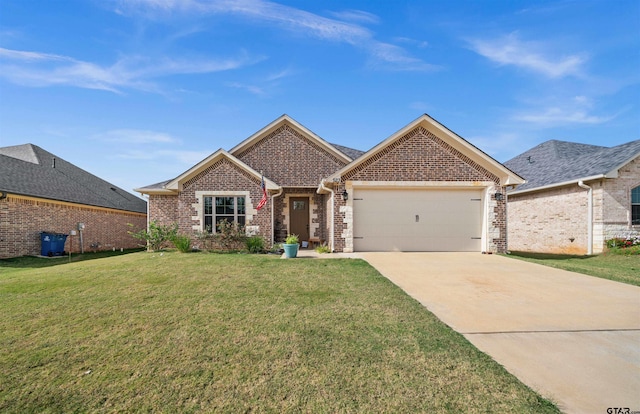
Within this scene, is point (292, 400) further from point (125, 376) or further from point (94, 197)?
point (94, 197)

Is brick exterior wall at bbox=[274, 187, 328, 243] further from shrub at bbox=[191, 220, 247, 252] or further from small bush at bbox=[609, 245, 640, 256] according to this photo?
small bush at bbox=[609, 245, 640, 256]

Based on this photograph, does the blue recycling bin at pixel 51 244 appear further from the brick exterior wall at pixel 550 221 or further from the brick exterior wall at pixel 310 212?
the brick exterior wall at pixel 550 221

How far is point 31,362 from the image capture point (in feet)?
10.5

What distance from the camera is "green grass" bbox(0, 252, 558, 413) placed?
8.45ft

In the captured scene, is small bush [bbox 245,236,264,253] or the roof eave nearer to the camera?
small bush [bbox 245,236,264,253]

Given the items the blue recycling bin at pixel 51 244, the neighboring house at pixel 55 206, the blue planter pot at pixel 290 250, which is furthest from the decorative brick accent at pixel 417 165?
the blue recycling bin at pixel 51 244

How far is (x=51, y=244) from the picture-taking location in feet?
43.6

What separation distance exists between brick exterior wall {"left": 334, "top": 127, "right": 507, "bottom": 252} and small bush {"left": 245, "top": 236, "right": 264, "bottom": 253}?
9.80 feet

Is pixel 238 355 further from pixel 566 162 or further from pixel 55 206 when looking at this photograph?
pixel 566 162

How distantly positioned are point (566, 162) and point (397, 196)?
435 inches

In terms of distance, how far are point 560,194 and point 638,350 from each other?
44.2ft

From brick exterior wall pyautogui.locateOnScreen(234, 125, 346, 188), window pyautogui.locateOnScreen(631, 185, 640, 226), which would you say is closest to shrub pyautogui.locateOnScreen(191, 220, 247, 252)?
brick exterior wall pyautogui.locateOnScreen(234, 125, 346, 188)

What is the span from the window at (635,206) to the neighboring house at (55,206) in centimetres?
2318

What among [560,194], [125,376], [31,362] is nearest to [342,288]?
[125,376]
